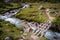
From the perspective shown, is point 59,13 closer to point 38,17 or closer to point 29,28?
point 38,17

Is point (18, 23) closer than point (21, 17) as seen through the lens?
Yes

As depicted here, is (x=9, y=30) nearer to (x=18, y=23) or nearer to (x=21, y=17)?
(x=18, y=23)

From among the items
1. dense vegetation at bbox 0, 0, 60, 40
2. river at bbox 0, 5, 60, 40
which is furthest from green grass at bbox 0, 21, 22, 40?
river at bbox 0, 5, 60, 40

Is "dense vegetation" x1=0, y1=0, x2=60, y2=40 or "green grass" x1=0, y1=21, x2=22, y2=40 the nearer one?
"green grass" x1=0, y1=21, x2=22, y2=40

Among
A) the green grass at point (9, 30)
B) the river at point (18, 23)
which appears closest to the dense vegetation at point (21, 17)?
the green grass at point (9, 30)

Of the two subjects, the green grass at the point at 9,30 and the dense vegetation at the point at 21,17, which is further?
the dense vegetation at the point at 21,17

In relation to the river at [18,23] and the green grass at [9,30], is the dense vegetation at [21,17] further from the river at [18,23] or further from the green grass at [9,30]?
the river at [18,23]

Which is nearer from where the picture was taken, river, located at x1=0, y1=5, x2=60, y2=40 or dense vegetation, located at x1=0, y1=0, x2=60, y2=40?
river, located at x1=0, y1=5, x2=60, y2=40

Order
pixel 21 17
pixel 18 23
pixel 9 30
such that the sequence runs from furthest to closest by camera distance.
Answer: pixel 21 17, pixel 18 23, pixel 9 30

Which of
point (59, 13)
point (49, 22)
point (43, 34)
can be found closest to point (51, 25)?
point (49, 22)

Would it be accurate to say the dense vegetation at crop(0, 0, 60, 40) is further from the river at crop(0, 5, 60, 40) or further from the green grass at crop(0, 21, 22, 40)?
the river at crop(0, 5, 60, 40)

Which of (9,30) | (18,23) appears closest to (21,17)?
(18,23)

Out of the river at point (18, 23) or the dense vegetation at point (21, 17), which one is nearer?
the river at point (18, 23)
